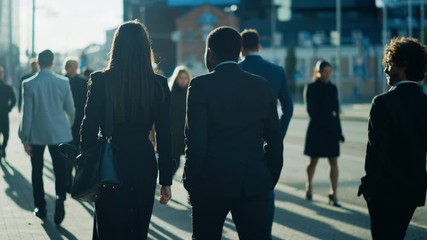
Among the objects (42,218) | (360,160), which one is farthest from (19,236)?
(360,160)

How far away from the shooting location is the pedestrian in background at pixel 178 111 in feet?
35.6

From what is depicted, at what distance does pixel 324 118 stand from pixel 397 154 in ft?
18.5

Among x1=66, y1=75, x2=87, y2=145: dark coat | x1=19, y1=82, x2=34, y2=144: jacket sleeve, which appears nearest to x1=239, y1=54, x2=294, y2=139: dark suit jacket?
x1=19, y1=82, x2=34, y2=144: jacket sleeve

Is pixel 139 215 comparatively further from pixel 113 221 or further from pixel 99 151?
pixel 99 151

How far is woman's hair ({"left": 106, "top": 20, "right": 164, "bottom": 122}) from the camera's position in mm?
4750

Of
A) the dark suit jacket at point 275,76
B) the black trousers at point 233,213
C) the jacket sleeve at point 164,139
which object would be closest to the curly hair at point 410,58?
the black trousers at point 233,213

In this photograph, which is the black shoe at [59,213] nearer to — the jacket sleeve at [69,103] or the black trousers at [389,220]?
the jacket sleeve at [69,103]

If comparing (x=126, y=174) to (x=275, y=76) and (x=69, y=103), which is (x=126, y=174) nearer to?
(x=275, y=76)

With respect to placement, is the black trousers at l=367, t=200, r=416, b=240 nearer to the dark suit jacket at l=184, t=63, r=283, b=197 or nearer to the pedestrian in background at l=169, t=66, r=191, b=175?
the dark suit jacket at l=184, t=63, r=283, b=197

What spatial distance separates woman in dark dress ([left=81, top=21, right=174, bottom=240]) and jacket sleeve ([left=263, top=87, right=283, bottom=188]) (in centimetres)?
66

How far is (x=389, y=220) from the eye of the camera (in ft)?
15.5

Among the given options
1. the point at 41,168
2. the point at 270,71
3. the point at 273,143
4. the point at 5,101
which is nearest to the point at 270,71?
Answer: the point at 270,71

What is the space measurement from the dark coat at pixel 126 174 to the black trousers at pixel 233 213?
0.31 meters

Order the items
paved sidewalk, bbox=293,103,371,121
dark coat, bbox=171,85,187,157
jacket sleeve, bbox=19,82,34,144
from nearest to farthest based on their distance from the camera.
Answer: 1. jacket sleeve, bbox=19,82,34,144
2. dark coat, bbox=171,85,187,157
3. paved sidewalk, bbox=293,103,371,121
